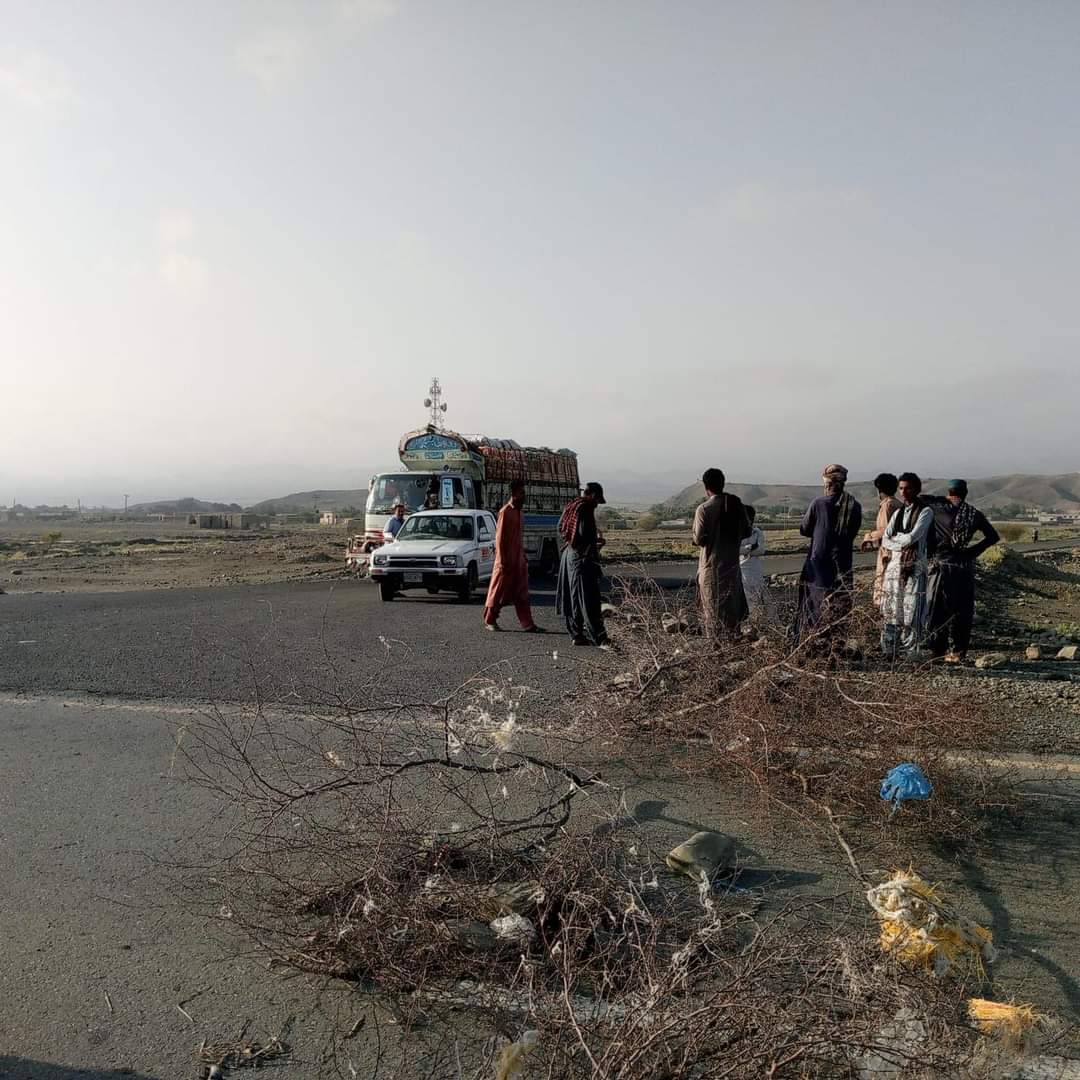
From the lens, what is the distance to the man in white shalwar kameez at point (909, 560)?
934cm

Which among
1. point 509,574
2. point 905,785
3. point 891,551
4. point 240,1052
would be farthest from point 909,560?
point 240,1052

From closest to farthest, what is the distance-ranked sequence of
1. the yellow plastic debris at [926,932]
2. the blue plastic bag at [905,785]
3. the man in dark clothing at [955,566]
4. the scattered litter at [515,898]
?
the yellow plastic debris at [926,932], the scattered litter at [515,898], the blue plastic bag at [905,785], the man in dark clothing at [955,566]

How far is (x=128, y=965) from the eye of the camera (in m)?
3.90

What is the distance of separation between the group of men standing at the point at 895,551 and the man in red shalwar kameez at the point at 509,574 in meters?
3.75

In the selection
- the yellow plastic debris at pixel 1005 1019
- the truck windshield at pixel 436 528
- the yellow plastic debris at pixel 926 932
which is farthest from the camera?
the truck windshield at pixel 436 528

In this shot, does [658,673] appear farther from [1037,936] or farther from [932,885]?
[1037,936]

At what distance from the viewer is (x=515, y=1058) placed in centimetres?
289

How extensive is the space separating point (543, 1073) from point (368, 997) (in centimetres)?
97

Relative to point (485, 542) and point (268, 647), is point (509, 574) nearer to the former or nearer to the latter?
point (268, 647)

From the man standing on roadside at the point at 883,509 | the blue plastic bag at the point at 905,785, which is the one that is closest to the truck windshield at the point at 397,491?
the man standing on roadside at the point at 883,509

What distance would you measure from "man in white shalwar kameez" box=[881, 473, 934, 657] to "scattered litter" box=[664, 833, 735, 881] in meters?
5.25

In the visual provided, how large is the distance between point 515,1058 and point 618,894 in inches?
42.9

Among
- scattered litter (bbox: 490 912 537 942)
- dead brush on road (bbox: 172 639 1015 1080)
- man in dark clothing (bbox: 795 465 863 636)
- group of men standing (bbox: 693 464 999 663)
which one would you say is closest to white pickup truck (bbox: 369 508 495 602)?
group of men standing (bbox: 693 464 999 663)

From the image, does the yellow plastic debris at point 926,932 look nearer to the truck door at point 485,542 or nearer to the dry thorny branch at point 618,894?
the dry thorny branch at point 618,894
